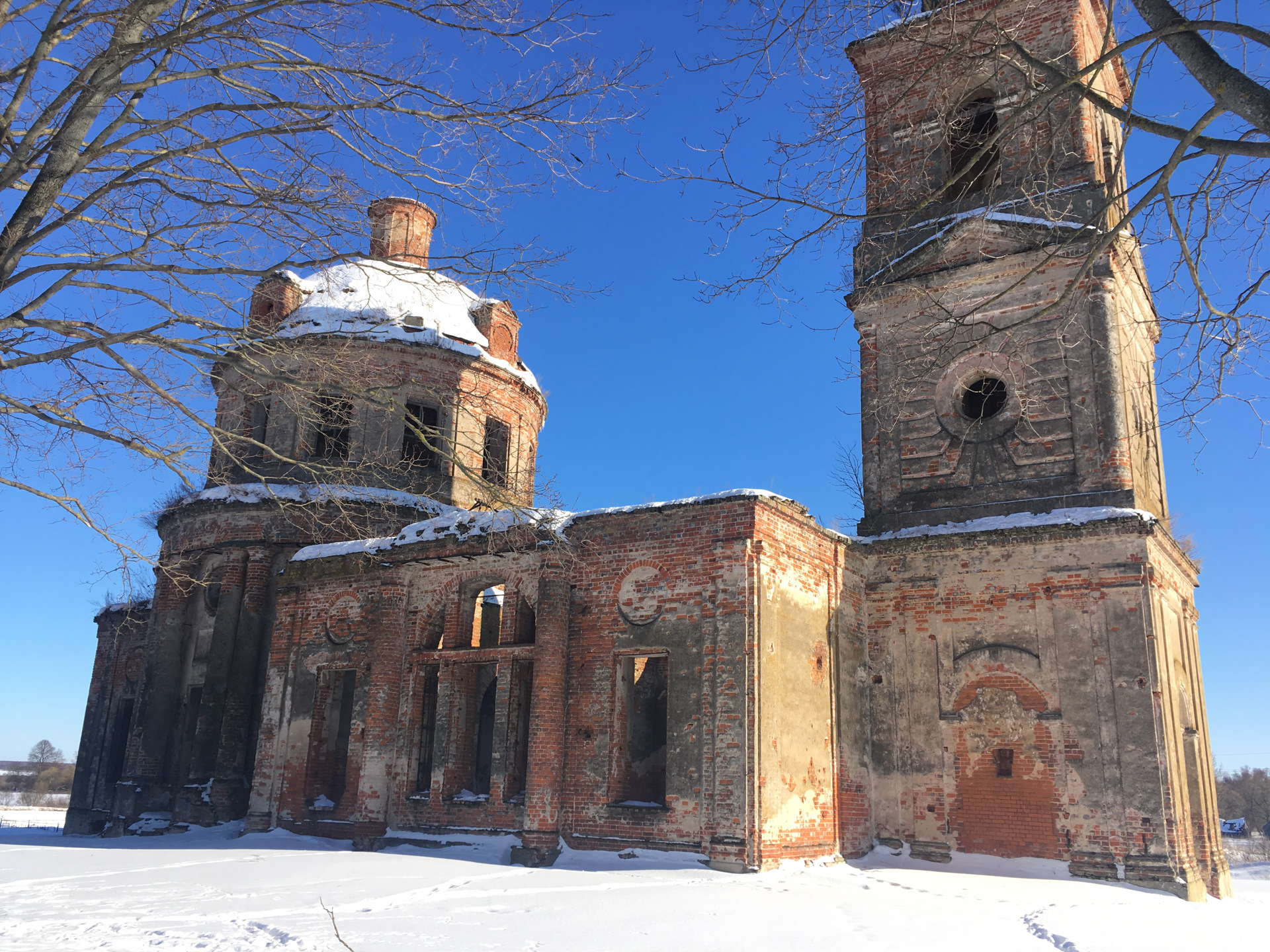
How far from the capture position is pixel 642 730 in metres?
15.2

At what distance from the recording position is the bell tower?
47.6 ft

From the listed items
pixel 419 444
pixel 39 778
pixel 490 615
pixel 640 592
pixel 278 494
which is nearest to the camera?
pixel 640 592

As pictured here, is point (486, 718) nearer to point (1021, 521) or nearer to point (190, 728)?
point (190, 728)

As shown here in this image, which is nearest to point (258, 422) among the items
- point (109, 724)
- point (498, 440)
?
point (498, 440)

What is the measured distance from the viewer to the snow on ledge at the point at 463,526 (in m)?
13.3

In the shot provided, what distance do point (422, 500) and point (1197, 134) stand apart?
16062 millimetres

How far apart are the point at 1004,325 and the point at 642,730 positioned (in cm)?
839

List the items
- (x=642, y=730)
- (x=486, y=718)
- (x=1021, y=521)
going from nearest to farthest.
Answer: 1. (x=1021, y=521)
2. (x=642, y=730)
3. (x=486, y=718)

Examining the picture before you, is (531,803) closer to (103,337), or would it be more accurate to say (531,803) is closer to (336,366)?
(336,366)

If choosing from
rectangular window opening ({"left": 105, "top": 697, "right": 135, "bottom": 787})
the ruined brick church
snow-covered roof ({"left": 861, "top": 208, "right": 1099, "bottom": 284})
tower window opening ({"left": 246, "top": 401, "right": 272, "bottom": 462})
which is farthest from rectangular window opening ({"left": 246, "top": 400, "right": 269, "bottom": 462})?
snow-covered roof ({"left": 861, "top": 208, "right": 1099, "bottom": 284})

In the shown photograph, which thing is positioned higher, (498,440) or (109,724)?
(498,440)

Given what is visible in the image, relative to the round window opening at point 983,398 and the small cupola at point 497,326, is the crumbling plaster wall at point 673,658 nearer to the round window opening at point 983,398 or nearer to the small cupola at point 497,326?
the round window opening at point 983,398

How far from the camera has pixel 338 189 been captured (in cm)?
743

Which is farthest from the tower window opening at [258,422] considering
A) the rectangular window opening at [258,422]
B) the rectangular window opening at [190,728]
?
the rectangular window opening at [190,728]
